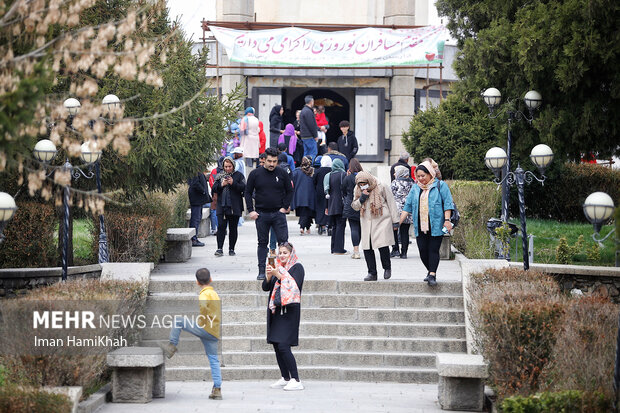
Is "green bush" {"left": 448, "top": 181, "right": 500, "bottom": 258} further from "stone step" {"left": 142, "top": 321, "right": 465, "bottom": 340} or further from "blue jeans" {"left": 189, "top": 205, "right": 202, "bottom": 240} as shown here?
"blue jeans" {"left": 189, "top": 205, "right": 202, "bottom": 240}

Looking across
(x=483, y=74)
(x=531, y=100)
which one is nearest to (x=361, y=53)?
(x=483, y=74)

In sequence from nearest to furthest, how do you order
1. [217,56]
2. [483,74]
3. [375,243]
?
[375,243] → [483,74] → [217,56]

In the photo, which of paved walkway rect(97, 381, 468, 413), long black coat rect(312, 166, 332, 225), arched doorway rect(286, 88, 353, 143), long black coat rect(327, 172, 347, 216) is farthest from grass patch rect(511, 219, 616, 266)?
arched doorway rect(286, 88, 353, 143)

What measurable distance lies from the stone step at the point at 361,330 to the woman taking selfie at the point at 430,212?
91 cm

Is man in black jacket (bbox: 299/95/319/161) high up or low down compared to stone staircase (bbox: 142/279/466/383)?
up

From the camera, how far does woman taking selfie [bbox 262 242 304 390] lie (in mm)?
10938

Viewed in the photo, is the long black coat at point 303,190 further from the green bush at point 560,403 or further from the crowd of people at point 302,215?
the green bush at point 560,403

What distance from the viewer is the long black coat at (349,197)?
1630 centimetres

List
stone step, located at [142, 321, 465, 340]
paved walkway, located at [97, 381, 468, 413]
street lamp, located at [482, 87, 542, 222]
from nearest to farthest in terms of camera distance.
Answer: paved walkway, located at [97, 381, 468, 413], stone step, located at [142, 321, 465, 340], street lamp, located at [482, 87, 542, 222]

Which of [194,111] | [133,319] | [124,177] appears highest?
[194,111]

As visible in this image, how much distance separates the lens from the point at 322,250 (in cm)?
1920

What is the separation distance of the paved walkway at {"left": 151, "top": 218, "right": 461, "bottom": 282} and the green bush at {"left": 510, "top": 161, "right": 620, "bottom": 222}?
6.94 m

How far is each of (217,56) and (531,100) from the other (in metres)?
11.8

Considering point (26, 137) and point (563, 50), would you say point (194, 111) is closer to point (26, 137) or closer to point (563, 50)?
point (563, 50)
